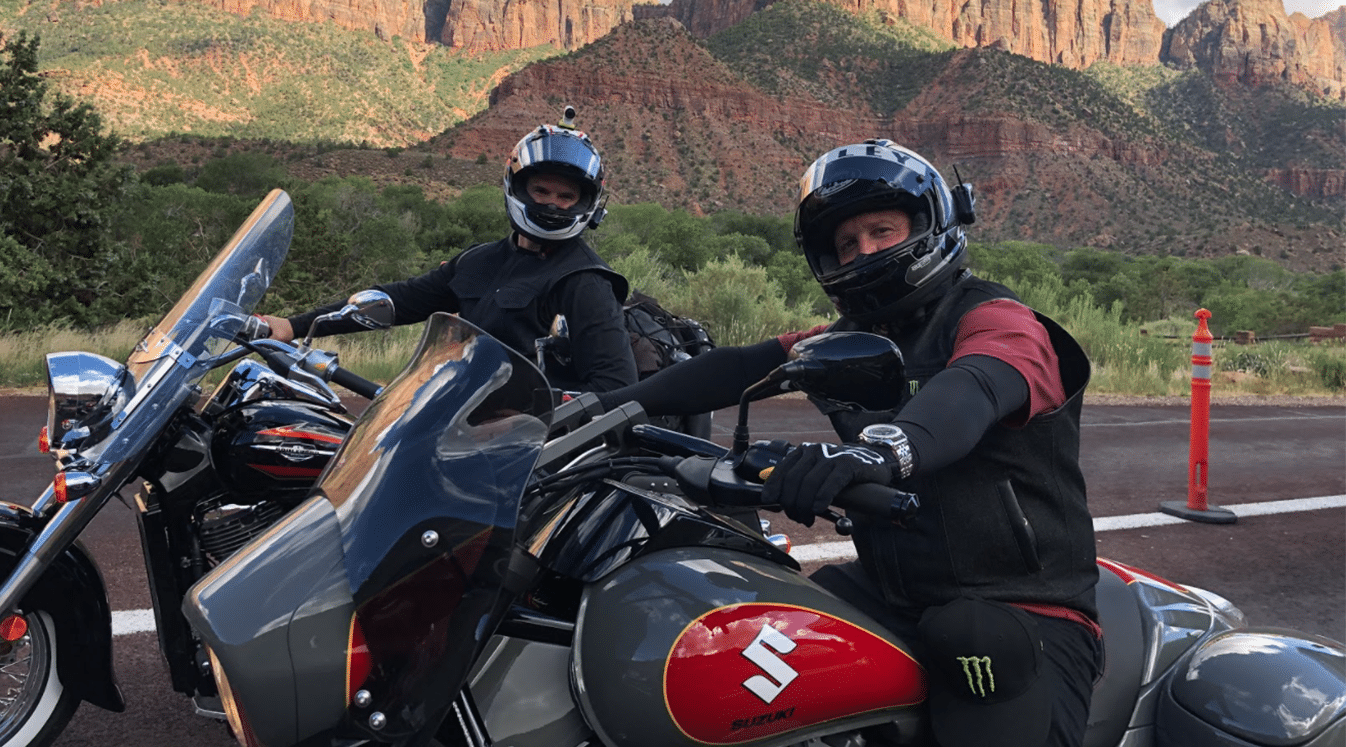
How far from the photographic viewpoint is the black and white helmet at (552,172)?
177 inches

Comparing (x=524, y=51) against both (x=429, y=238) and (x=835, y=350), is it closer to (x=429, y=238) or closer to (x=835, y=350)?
Answer: (x=429, y=238)

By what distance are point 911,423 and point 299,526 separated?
1.12 meters

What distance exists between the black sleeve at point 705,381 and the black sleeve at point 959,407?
0.61 m

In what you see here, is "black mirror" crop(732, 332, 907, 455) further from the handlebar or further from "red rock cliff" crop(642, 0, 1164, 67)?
"red rock cliff" crop(642, 0, 1164, 67)

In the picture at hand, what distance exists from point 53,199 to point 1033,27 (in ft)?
598

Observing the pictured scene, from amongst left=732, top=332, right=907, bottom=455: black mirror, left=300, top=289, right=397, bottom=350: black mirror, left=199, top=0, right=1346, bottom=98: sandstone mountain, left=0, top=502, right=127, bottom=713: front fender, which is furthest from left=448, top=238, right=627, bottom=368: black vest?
left=199, top=0, right=1346, bottom=98: sandstone mountain

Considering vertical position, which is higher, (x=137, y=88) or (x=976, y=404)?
(x=137, y=88)

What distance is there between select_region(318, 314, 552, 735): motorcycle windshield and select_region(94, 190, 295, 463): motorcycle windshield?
4.63 ft

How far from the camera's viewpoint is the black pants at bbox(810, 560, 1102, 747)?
2156mm

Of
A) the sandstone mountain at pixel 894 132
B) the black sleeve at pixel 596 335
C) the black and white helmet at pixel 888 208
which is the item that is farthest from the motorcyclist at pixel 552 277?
the sandstone mountain at pixel 894 132

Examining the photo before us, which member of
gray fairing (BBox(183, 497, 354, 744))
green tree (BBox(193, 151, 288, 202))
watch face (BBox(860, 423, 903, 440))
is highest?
green tree (BBox(193, 151, 288, 202))

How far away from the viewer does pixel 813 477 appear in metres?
1.77

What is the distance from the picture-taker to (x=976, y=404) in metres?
2.09

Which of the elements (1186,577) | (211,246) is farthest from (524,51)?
(1186,577)
